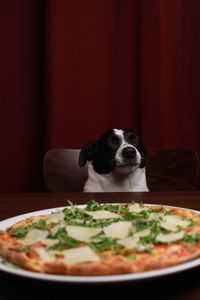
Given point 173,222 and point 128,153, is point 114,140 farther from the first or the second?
point 173,222

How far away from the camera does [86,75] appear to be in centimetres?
271

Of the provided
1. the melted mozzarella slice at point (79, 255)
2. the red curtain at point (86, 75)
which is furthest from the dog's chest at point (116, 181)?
the melted mozzarella slice at point (79, 255)

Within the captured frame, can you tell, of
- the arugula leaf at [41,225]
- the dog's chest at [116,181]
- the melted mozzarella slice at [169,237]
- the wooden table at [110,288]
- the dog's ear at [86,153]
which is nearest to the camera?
the wooden table at [110,288]

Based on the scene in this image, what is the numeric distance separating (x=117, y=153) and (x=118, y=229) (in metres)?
1.62

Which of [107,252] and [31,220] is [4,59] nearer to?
[31,220]

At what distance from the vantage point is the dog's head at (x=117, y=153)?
2.19 metres

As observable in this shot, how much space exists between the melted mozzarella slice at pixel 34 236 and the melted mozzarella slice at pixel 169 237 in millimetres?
182

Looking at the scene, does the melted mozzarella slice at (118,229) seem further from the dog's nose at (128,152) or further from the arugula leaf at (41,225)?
the dog's nose at (128,152)

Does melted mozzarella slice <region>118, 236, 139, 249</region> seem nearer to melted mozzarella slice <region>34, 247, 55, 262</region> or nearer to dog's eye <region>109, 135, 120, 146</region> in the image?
melted mozzarella slice <region>34, 247, 55, 262</region>

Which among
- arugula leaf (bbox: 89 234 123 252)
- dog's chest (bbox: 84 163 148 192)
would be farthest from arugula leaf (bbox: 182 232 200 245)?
dog's chest (bbox: 84 163 148 192)

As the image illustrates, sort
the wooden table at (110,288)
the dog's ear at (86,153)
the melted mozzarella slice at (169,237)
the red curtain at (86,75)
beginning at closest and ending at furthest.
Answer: the wooden table at (110,288) → the melted mozzarella slice at (169,237) → the dog's ear at (86,153) → the red curtain at (86,75)

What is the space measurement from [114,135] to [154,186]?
427 mm

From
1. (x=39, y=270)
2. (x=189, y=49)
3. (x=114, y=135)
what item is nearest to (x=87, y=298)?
(x=39, y=270)

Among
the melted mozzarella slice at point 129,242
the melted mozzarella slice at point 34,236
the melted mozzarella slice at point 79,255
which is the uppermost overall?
the melted mozzarella slice at point 79,255
